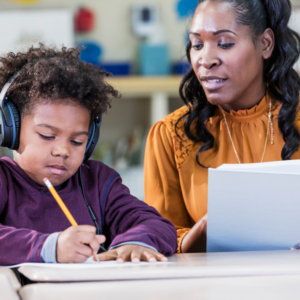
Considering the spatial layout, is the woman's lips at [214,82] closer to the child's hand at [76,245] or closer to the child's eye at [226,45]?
the child's eye at [226,45]

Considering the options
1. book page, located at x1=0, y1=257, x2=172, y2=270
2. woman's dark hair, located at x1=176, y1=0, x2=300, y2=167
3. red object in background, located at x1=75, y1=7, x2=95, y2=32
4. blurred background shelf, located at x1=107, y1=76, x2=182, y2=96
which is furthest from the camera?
red object in background, located at x1=75, y1=7, x2=95, y2=32

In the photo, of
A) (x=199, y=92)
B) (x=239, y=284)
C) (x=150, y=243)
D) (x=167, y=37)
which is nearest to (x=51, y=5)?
(x=167, y=37)

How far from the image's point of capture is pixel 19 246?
67 cm

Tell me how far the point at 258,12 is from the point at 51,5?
6.76 ft

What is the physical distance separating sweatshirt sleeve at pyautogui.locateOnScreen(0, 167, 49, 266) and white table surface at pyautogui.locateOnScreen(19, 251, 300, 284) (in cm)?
7

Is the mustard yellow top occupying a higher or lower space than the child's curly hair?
lower

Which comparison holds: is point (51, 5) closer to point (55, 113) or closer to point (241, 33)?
point (241, 33)

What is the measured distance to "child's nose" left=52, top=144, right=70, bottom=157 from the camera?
2.63 feet

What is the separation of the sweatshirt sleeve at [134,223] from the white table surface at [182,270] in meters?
0.11

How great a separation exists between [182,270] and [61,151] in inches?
13.8

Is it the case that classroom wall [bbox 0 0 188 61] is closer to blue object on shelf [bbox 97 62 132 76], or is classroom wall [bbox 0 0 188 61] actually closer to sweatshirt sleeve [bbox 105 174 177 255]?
blue object on shelf [bbox 97 62 132 76]

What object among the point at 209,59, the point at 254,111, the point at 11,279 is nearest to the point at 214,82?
the point at 209,59

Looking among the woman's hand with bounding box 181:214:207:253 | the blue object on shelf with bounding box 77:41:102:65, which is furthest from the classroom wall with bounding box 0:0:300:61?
the woman's hand with bounding box 181:214:207:253

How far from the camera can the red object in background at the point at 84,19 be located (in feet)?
9.32
